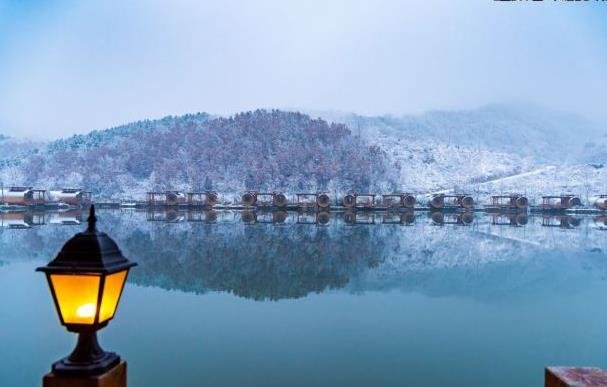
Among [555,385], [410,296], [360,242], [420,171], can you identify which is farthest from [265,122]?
[555,385]

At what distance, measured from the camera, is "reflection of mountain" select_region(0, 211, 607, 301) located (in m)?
4.78

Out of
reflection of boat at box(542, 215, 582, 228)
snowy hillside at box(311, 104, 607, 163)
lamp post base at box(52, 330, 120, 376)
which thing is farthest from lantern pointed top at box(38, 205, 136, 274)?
snowy hillside at box(311, 104, 607, 163)

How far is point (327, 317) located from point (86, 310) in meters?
A: 2.46

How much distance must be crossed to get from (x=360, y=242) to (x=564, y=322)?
495 centimetres

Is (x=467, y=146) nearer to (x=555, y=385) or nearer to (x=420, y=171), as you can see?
(x=420, y=171)

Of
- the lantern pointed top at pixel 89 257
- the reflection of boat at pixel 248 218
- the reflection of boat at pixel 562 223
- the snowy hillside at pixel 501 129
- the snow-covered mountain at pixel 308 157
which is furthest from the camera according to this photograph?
the snowy hillside at pixel 501 129

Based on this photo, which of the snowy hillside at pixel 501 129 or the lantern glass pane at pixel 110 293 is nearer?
the lantern glass pane at pixel 110 293

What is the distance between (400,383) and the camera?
2.36 metres

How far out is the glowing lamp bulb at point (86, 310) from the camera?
4.02 feet

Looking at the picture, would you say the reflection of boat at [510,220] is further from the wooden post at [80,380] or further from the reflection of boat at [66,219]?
the wooden post at [80,380]

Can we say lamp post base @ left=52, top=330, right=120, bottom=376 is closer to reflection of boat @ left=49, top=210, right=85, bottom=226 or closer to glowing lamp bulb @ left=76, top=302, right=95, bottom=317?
glowing lamp bulb @ left=76, top=302, right=95, bottom=317

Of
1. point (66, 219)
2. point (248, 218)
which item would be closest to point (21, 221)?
point (66, 219)

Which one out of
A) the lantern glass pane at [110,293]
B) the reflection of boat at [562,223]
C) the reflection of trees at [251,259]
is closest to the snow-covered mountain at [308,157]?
the reflection of boat at [562,223]

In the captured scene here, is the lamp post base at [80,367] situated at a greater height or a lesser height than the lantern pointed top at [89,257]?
lesser
